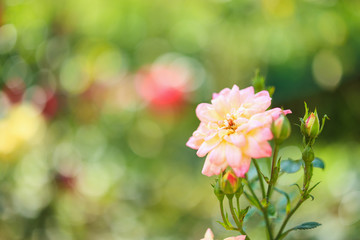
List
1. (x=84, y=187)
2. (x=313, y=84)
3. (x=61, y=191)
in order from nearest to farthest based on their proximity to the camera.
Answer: (x=61, y=191) < (x=84, y=187) < (x=313, y=84)

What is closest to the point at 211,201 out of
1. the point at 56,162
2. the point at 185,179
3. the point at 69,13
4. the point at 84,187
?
the point at 185,179

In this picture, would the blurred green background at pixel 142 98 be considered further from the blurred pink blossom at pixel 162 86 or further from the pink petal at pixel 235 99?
the pink petal at pixel 235 99

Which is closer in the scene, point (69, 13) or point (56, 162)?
point (56, 162)

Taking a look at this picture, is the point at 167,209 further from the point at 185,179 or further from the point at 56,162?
the point at 56,162

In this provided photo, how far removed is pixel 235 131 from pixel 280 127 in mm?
38

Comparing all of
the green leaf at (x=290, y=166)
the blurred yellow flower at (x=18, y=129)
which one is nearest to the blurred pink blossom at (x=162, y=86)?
the blurred yellow flower at (x=18, y=129)

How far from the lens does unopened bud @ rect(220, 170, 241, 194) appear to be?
13.3 inches

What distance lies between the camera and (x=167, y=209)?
141cm

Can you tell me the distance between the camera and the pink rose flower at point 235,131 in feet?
1.09

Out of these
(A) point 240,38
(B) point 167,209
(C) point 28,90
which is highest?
(A) point 240,38

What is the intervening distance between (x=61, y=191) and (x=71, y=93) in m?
0.33

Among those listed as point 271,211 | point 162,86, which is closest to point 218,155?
point 271,211

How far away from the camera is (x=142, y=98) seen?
1402mm

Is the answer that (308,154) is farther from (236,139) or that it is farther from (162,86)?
(162,86)
